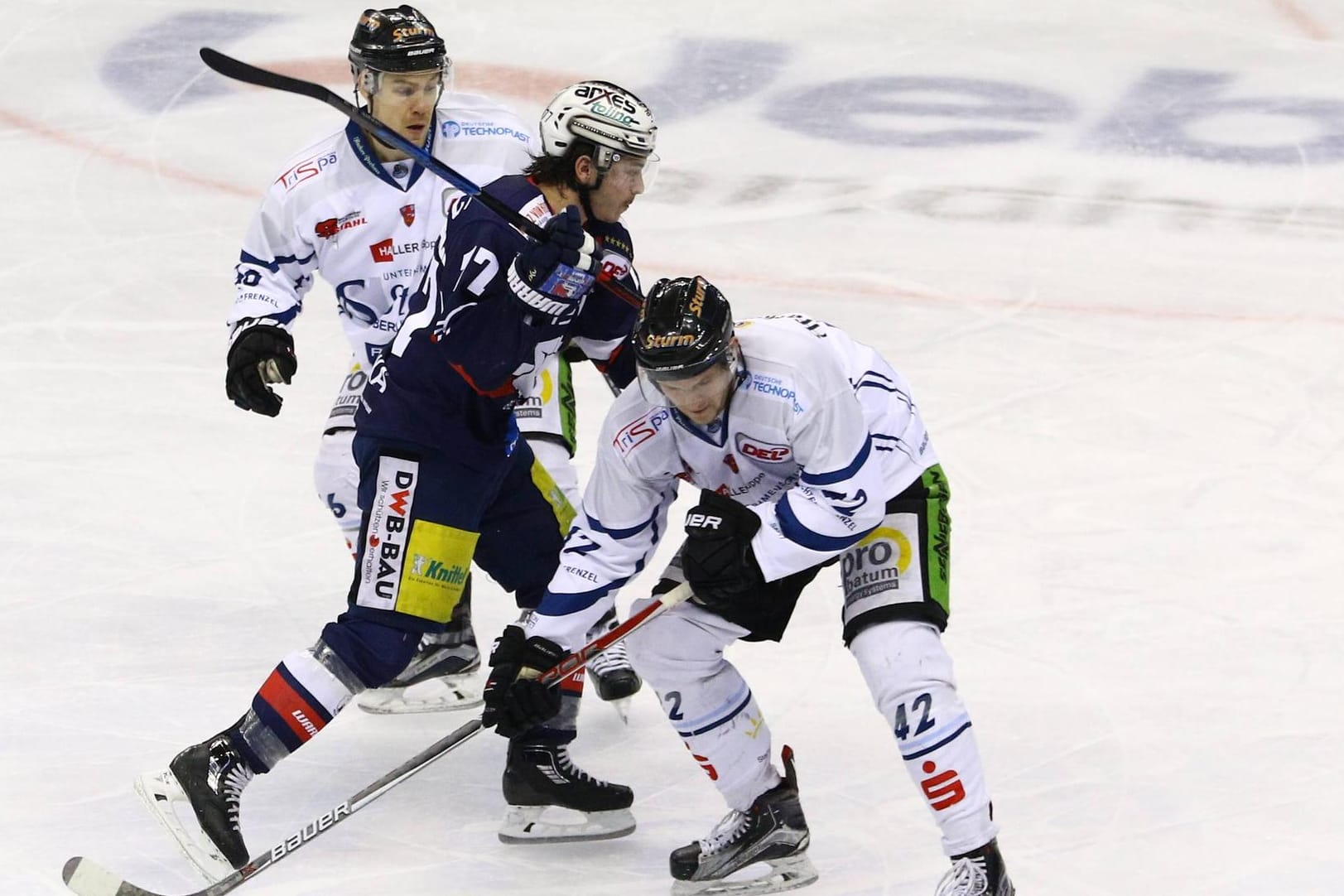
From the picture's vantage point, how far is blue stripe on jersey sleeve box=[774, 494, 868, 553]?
11.3ft

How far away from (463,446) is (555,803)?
742 mm

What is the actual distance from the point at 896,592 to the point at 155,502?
2616 mm

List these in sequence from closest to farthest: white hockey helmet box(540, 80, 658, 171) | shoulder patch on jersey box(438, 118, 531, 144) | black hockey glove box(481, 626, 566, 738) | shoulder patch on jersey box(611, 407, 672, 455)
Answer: shoulder patch on jersey box(611, 407, 672, 455) < black hockey glove box(481, 626, 566, 738) < white hockey helmet box(540, 80, 658, 171) < shoulder patch on jersey box(438, 118, 531, 144)

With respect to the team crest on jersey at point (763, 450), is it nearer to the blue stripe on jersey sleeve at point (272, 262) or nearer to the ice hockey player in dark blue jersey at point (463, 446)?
the ice hockey player in dark blue jersey at point (463, 446)

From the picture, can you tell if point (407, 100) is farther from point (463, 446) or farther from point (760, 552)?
point (760, 552)

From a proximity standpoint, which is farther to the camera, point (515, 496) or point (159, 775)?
point (515, 496)

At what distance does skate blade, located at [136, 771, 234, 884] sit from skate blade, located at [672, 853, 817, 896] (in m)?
0.86

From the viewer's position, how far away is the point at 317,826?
12.1 feet

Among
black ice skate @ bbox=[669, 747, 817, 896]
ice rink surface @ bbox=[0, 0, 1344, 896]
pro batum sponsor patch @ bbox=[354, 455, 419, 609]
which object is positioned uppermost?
pro batum sponsor patch @ bbox=[354, 455, 419, 609]

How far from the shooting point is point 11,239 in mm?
7094

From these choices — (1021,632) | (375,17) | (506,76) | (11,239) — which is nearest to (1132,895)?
(1021,632)

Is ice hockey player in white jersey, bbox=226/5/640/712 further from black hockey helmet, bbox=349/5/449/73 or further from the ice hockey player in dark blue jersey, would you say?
the ice hockey player in dark blue jersey

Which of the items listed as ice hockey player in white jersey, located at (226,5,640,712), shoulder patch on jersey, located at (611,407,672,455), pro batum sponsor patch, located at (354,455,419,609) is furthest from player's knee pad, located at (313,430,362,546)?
shoulder patch on jersey, located at (611,407,672,455)

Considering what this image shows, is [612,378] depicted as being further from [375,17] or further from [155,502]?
[155,502]
